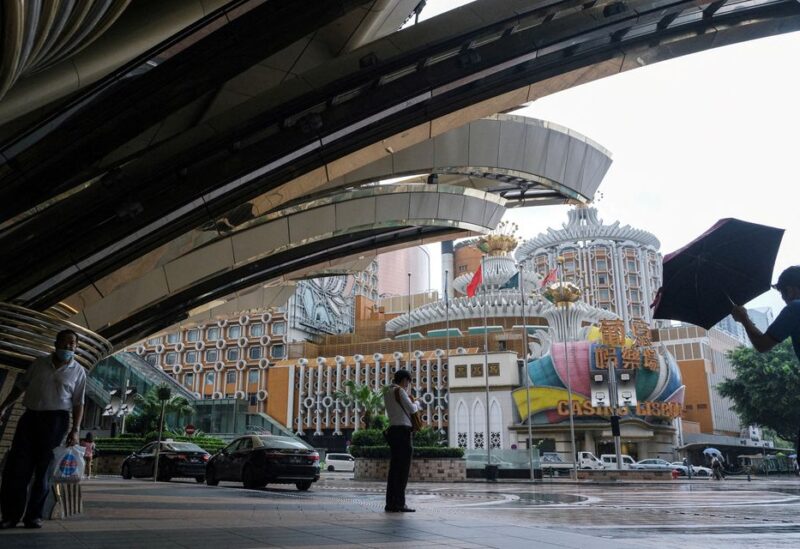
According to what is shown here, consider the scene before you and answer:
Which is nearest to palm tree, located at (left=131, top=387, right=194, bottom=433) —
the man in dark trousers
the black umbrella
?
the man in dark trousers

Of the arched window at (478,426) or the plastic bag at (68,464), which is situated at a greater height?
the arched window at (478,426)

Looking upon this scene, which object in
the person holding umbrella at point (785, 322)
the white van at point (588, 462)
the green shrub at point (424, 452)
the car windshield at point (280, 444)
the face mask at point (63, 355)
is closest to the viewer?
the person holding umbrella at point (785, 322)

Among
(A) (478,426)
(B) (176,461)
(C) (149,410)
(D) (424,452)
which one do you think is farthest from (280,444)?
(A) (478,426)

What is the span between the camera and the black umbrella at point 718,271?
612cm

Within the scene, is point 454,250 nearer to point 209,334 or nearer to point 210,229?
point 209,334

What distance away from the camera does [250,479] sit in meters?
15.9

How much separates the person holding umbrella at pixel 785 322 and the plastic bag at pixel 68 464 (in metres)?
6.07

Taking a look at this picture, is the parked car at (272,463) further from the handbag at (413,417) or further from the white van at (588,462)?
the white van at (588,462)

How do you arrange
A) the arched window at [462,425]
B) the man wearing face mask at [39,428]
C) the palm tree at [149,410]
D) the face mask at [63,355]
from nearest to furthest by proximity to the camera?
the man wearing face mask at [39,428] < the face mask at [63,355] < the palm tree at [149,410] < the arched window at [462,425]

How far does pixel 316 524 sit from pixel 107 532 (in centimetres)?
182

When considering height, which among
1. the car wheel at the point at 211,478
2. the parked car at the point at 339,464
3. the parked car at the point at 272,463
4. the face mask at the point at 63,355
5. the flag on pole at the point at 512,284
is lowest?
the parked car at the point at 339,464

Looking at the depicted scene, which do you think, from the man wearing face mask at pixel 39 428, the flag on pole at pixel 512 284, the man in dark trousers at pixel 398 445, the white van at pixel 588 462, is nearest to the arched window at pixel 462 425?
the white van at pixel 588 462

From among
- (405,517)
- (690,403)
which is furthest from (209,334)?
(405,517)

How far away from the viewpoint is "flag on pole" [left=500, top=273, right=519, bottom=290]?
2554 inches
